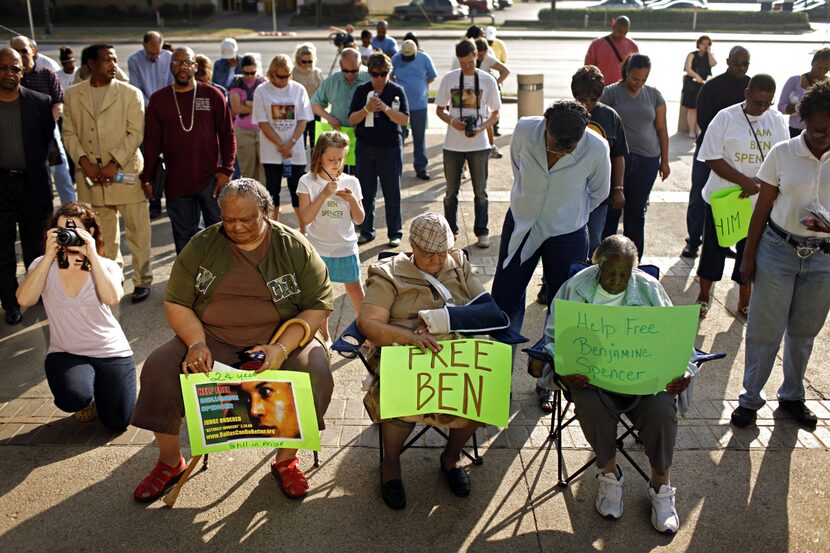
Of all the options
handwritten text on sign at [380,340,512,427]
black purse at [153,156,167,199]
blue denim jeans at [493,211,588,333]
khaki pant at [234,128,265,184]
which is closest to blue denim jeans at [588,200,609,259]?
blue denim jeans at [493,211,588,333]

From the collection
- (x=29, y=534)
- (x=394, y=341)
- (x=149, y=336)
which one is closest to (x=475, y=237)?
(x=149, y=336)

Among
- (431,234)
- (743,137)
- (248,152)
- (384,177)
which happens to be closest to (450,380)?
(431,234)

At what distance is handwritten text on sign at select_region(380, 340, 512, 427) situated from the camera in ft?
12.8

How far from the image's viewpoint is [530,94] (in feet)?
40.6

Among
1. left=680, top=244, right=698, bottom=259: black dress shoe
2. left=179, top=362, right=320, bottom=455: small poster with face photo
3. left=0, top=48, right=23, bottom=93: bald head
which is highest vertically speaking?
left=0, top=48, right=23, bottom=93: bald head

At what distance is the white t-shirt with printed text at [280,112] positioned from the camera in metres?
7.61

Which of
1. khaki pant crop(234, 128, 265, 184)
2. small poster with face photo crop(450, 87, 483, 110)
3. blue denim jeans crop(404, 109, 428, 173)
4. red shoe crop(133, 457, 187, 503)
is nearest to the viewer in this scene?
red shoe crop(133, 457, 187, 503)

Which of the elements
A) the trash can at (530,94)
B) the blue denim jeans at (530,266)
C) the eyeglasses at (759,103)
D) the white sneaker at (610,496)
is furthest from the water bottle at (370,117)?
the trash can at (530,94)

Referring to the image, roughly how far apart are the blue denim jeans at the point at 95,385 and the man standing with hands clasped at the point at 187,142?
7.69 ft

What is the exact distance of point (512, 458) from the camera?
4.40 meters

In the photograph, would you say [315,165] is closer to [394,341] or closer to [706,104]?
[394,341]

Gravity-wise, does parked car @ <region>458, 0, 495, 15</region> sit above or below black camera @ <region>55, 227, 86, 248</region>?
above

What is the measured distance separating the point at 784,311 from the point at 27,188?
18.8ft

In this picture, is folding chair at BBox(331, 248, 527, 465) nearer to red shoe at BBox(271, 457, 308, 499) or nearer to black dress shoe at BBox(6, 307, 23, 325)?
red shoe at BBox(271, 457, 308, 499)
